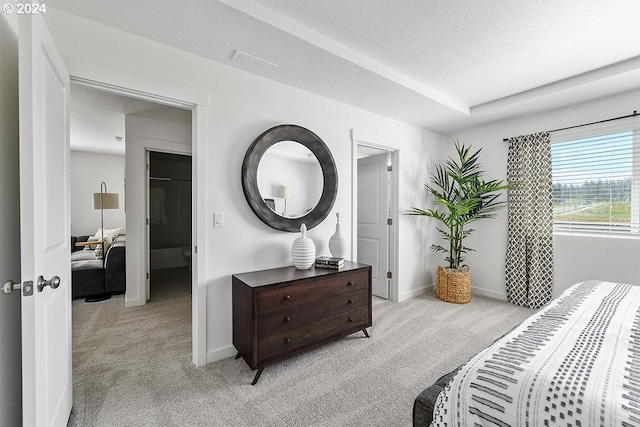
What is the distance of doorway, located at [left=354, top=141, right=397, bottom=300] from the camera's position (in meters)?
3.69

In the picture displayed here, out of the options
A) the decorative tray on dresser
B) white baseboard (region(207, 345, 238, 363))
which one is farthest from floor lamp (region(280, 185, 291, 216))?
white baseboard (region(207, 345, 238, 363))

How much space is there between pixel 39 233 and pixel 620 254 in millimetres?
4556

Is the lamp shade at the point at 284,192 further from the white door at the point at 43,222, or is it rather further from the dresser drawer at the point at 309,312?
the white door at the point at 43,222

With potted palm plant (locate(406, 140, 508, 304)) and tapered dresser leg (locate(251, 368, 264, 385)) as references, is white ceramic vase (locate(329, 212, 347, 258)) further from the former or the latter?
potted palm plant (locate(406, 140, 508, 304))

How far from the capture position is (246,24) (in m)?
1.75

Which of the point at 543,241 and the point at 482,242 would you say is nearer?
the point at 543,241

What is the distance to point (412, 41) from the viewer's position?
2.08 metres

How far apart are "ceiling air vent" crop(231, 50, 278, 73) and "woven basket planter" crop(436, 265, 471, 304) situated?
10.4 ft

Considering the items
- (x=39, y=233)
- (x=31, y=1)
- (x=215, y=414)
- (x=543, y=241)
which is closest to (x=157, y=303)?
(x=215, y=414)

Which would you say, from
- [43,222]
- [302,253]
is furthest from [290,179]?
[43,222]

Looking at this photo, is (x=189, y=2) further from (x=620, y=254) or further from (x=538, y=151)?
(x=620, y=254)

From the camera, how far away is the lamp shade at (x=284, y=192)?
260 centimetres

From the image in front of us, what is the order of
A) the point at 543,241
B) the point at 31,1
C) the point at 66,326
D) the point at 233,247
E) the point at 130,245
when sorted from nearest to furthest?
1. the point at 31,1
2. the point at 66,326
3. the point at 233,247
4. the point at 543,241
5. the point at 130,245

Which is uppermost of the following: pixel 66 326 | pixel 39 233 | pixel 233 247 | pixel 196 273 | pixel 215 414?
pixel 39 233
